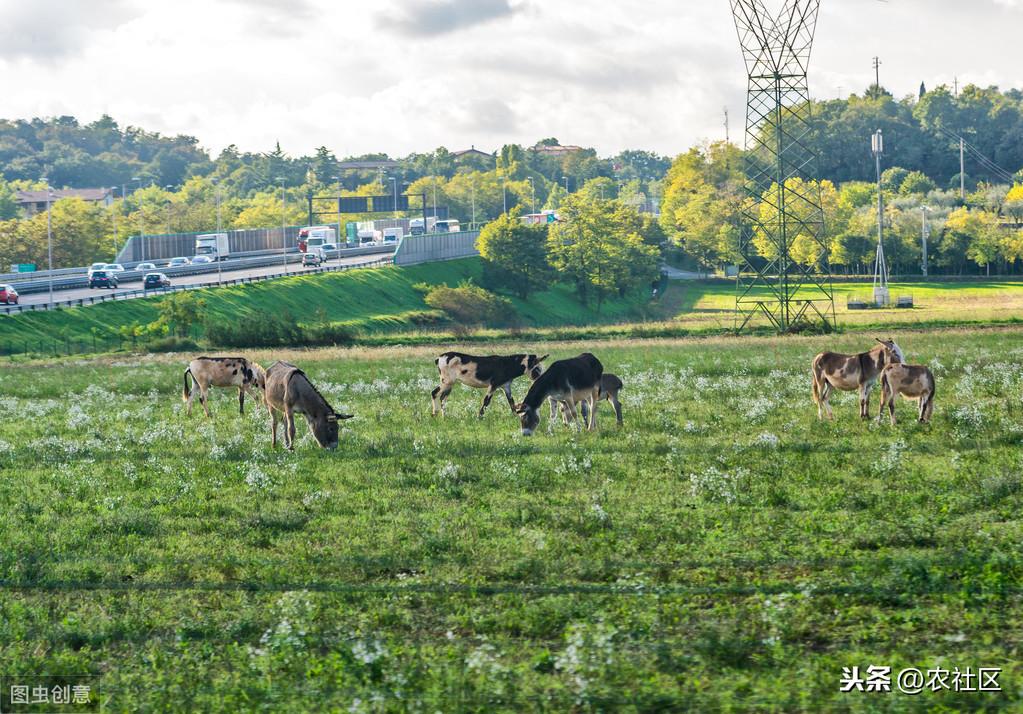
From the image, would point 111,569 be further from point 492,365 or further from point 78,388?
point 78,388

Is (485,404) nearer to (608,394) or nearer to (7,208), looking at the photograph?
(608,394)

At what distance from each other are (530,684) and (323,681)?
192 cm

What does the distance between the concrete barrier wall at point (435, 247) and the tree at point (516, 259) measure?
6866mm

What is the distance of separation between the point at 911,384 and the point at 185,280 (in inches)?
3568

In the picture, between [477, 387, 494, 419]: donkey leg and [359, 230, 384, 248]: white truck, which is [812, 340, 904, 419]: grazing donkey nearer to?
[477, 387, 494, 419]: donkey leg

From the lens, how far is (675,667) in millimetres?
10477

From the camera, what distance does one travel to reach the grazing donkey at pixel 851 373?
24984 mm

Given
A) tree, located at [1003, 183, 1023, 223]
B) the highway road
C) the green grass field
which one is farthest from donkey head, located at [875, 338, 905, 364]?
tree, located at [1003, 183, 1023, 223]

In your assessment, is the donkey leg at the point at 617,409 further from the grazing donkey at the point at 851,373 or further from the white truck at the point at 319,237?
the white truck at the point at 319,237

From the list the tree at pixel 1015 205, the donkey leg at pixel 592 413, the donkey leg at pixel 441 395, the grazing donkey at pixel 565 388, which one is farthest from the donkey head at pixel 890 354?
the tree at pixel 1015 205

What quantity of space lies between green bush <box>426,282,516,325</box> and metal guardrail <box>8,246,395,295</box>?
22.8 meters

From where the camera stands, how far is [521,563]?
13.8 metres

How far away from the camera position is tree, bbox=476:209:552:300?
426 feet

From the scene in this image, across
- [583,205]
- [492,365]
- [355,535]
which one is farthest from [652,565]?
[583,205]
